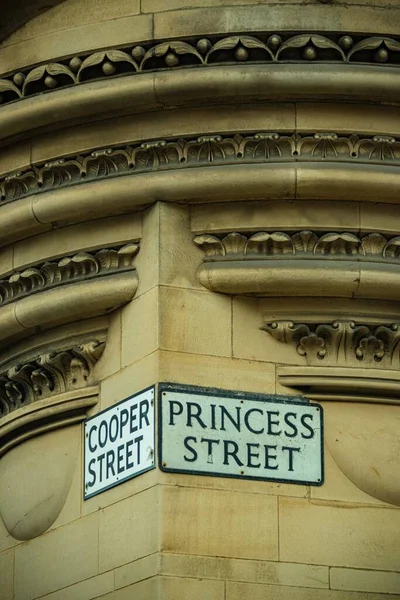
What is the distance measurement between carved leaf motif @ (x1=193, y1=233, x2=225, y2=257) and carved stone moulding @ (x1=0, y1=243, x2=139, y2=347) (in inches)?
14.7

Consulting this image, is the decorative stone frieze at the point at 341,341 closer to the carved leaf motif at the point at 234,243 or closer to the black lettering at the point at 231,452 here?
the carved leaf motif at the point at 234,243

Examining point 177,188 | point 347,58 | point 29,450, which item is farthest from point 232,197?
point 29,450

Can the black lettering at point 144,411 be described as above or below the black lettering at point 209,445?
above

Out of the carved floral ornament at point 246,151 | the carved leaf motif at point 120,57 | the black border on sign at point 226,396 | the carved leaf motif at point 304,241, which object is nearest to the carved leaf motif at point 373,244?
the carved leaf motif at point 304,241

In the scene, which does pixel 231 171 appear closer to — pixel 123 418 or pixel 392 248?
pixel 392 248

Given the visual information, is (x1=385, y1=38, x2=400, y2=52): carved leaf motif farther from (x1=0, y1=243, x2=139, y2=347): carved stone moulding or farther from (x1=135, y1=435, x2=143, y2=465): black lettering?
(x1=135, y1=435, x2=143, y2=465): black lettering

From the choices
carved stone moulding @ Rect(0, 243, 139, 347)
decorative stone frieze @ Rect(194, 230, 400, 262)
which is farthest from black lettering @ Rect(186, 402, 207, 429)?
decorative stone frieze @ Rect(194, 230, 400, 262)

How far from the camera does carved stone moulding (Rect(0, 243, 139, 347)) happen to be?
465 inches

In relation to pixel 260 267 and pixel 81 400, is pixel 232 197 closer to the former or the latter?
pixel 260 267

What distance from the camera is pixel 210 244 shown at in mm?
11766

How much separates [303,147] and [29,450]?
2.45 meters

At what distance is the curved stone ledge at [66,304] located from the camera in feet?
38.7

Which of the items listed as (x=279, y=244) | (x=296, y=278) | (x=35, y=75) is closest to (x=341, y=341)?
(x=296, y=278)

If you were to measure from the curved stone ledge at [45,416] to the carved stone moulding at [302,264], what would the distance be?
97 cm
